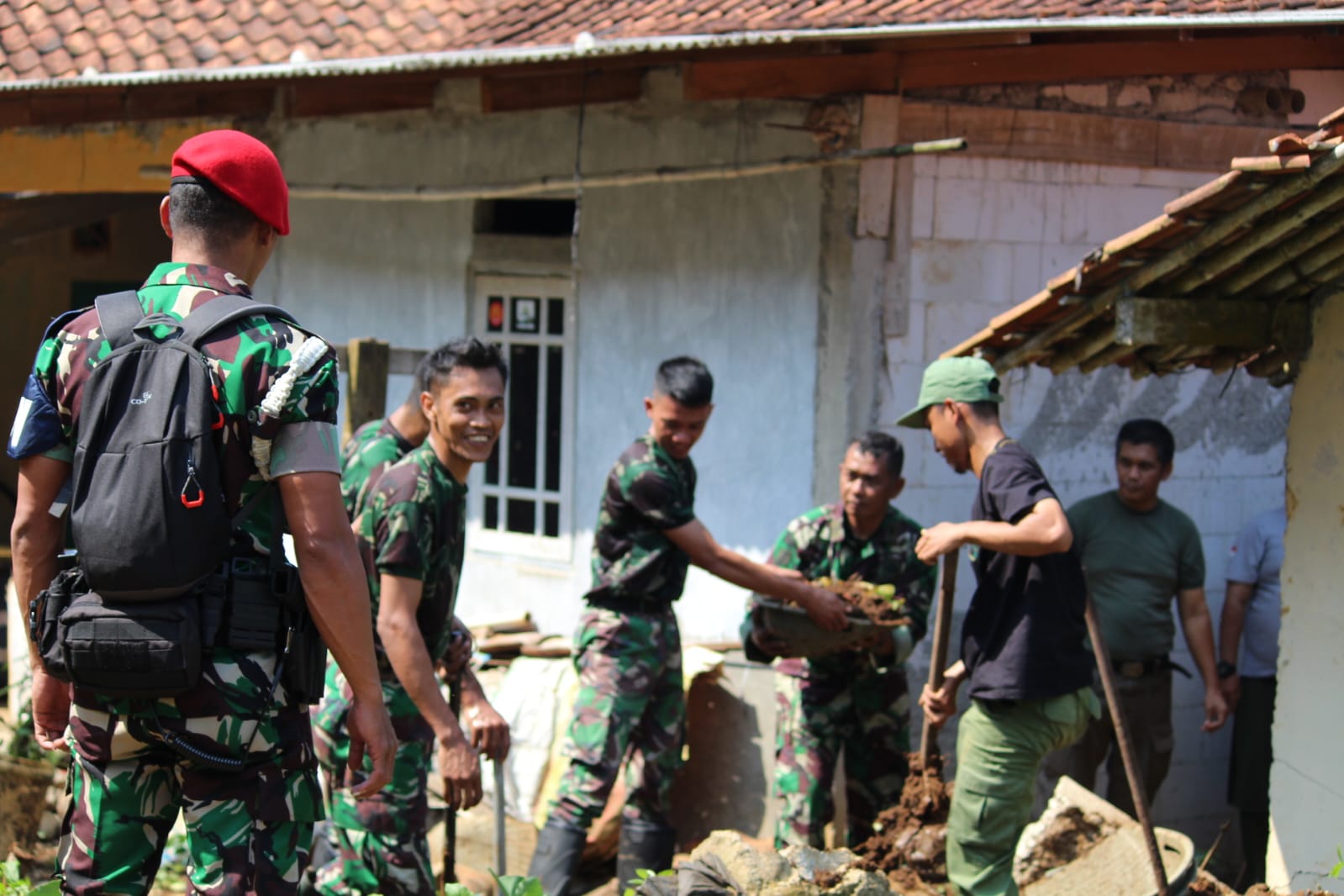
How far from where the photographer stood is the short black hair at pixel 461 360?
4691 millimetres

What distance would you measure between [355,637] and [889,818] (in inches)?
127

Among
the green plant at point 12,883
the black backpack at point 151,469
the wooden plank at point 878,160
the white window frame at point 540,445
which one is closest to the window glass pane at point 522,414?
the white window frame at point 540,445

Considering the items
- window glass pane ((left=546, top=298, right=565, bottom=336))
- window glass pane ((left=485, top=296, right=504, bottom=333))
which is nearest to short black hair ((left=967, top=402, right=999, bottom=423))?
window glass pane ((left=546, top=298, right=565, bottom=336))

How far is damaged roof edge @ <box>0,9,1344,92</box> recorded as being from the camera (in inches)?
225

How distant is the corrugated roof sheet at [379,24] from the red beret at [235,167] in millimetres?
3465

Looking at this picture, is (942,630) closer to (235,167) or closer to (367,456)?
(367,456)

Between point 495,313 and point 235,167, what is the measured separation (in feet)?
18.6

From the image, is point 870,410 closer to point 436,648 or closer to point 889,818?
point 889,818

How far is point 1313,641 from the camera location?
5.09m

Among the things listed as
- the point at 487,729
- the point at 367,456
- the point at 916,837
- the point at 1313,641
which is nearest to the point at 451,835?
the point at 487,729

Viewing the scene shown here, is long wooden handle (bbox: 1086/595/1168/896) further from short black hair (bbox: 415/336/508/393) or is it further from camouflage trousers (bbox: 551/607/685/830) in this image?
short black hair (bbox: 415/336/508/393)

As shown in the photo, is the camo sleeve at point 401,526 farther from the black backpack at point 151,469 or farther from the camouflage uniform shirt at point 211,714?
the black backpack at point 151,469

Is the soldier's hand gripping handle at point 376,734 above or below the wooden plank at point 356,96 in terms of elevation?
below

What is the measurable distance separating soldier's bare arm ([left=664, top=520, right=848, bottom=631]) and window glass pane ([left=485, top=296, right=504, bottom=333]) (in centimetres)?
312
